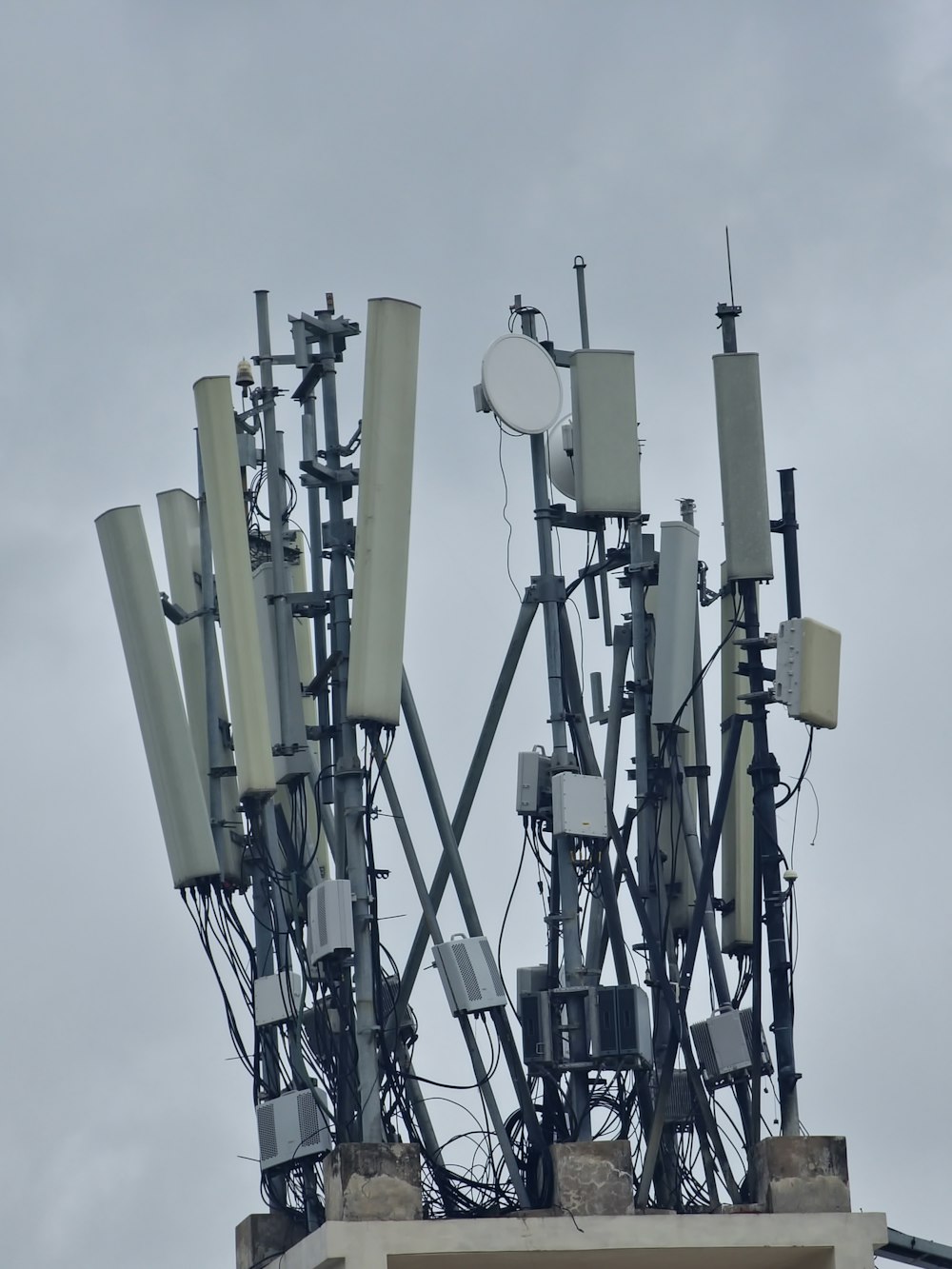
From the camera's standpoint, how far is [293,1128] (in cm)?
2170

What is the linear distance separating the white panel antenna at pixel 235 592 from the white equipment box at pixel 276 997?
172cm

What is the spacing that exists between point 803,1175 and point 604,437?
6.70 m

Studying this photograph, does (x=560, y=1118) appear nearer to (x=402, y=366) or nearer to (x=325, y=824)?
(x=325, y=824)

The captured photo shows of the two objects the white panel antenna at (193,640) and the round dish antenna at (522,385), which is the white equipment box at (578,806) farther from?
the white panel antenna at (193,640)

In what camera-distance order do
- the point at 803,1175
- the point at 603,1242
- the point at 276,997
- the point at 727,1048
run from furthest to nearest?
the point at 276,997 → the point at 727,1048 → the point at 803,1175 → the point at 603,1242

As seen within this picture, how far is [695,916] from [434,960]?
226 centimetres

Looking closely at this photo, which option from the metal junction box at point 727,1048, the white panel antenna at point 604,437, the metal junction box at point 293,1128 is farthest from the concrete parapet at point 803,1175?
the white panel antenna at point 604,437

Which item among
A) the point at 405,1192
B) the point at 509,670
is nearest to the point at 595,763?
the point at 509,670

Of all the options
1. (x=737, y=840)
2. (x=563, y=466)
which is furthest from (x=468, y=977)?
(x=563, y=466)

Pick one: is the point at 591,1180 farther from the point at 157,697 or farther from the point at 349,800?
the point at 157,697

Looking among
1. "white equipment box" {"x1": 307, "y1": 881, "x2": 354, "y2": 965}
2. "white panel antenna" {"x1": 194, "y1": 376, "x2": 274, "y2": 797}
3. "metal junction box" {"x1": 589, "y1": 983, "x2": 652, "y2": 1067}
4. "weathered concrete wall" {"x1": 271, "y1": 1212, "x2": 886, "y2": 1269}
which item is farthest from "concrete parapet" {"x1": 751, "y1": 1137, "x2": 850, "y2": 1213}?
"white panel antenna" {"x1": 194, "y1": 376, "x2": 274, "y2": 797}

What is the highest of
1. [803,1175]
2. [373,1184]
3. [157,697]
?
[157,697]

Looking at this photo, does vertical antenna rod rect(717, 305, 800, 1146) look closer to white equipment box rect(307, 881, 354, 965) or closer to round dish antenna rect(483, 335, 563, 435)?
round dish antenna rect(483, 335, 563, 435)

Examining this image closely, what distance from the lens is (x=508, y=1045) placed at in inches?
837
